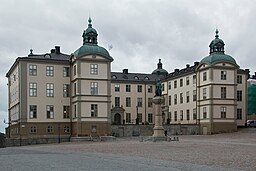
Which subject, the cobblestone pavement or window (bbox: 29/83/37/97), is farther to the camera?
window (bbox: 29/83/37/97)

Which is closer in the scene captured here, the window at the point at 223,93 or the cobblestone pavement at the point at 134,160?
the cobblestone pavement at the point at 134,160

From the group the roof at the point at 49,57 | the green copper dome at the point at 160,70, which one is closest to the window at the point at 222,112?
the roof at the point at 49,57

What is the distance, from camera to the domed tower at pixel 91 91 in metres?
58.6

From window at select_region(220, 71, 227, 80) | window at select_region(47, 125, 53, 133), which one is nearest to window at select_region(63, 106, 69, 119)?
window at select_region(47, 125, 53, 133)

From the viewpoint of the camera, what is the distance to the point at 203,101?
69.3m

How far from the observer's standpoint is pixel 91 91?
59.3 metres

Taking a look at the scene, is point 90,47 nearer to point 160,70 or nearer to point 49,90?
point 49,90

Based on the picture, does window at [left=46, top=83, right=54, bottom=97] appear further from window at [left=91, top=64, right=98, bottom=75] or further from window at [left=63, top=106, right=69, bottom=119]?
window at [left=91, top=64, right=98, bottom=75]

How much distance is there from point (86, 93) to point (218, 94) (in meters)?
21.6

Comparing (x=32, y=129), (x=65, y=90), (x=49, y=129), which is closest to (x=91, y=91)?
(x=65, y=90)

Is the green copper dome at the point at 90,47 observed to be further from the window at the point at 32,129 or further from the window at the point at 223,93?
the window at the point at 223,93

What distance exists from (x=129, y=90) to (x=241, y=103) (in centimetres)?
2259

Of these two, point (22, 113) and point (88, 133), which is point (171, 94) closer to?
point (88, 133)

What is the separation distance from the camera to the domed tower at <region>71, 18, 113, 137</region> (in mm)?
58625
